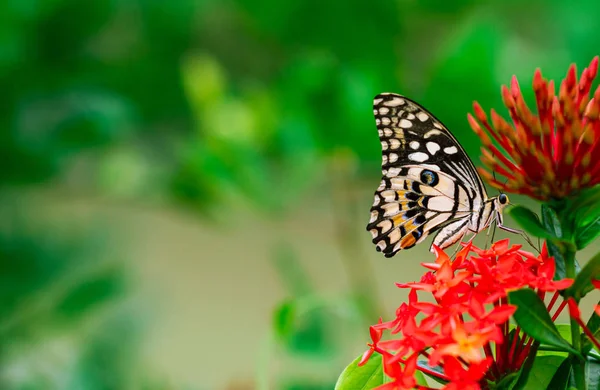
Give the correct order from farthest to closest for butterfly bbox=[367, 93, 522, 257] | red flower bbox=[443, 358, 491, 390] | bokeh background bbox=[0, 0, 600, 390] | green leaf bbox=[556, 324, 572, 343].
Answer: bokeh background bbox=[0, 0, 600, 390] < butterfly bbox=[367, 93, 522, 257] < green leaf bbox=[556, 324, 572, 343] < red flower bbox=[443, 358, 491, 390]

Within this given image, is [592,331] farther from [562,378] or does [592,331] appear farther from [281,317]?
[281,317]

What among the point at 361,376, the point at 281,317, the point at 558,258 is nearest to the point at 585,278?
the point at 558,258

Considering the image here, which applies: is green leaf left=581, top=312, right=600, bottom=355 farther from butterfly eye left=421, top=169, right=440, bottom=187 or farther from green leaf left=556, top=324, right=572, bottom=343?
butterfly eye left=421, top=169, right=440, bottom=187

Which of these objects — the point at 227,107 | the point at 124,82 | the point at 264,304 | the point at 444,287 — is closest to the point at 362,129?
the point at 227,107

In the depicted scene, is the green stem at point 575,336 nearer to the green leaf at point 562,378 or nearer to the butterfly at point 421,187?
the green leaf at point 562,378

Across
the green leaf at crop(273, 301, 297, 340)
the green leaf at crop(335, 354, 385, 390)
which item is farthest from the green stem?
the green leaf at crop(273, 301, 297, 340)

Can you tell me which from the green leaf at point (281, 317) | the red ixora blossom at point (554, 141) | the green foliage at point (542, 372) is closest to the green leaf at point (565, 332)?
the green foliage at point (542, 372)
